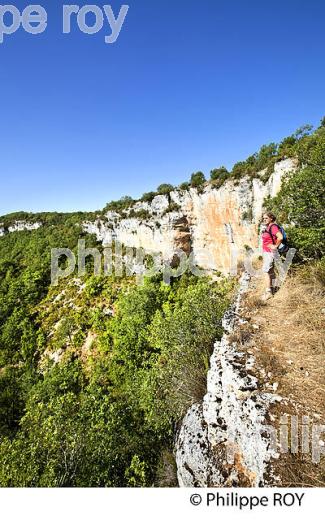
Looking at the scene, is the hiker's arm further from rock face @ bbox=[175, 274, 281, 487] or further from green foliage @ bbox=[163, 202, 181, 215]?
green foliage @ bbox=[163, 202, 181, 215]

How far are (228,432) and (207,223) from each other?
23528 mm

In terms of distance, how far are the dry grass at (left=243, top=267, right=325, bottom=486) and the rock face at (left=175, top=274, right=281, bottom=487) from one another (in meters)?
0.26

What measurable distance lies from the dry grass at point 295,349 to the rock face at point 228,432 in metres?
0.26

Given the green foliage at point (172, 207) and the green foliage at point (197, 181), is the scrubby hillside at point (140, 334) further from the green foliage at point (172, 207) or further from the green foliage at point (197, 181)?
the green foliage at point (197, 181)

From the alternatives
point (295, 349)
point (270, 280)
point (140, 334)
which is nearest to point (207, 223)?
point (140, 334)

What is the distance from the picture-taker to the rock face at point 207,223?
72.0ft

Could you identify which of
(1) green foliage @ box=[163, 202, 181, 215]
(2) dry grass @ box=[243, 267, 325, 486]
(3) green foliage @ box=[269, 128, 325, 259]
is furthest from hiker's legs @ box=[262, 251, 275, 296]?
(1) green foliage @ box=[163, 202, 181, 215]

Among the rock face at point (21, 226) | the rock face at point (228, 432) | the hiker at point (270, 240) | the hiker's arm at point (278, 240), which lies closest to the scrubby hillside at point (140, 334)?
the rock face at point (228, 432)

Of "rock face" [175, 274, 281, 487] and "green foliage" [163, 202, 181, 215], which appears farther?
"green foliage" [163, 202, 181, 215]

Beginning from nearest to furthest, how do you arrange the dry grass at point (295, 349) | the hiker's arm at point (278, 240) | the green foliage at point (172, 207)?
the dry grass at point (295, 349) → the hiker's arm at point (278, 240) → the green foliage at point (172, 207)

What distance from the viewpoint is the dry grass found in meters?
3.18
